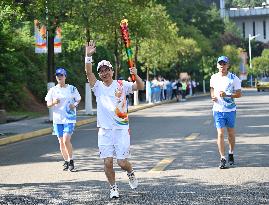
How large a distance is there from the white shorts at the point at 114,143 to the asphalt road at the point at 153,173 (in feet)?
1.94

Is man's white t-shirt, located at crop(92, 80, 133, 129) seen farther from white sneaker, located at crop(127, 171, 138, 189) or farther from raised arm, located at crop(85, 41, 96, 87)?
white sneaker, located at crop(127, 171, 138, 189)

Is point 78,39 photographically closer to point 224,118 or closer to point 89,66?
point 224,118

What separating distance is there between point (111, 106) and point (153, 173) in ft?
7.50

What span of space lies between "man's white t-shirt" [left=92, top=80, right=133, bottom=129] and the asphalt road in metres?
1.00

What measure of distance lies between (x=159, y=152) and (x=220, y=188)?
4467mm

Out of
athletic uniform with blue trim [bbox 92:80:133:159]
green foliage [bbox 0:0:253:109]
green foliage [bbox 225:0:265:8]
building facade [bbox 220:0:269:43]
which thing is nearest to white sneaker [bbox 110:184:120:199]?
athletic uniform with blue trim [bbox 92:80:133:159]

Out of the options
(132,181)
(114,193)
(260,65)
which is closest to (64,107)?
(132,181)

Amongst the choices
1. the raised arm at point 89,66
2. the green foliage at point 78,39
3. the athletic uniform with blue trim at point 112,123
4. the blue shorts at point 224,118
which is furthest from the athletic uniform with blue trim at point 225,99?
the green foliage at point 78,39

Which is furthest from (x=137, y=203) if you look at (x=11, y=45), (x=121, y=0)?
(x=11, y=45)

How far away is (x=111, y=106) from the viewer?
7.97m

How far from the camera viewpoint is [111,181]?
7949mm

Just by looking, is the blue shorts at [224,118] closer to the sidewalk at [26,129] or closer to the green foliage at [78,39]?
the sidewalk at [26,129]

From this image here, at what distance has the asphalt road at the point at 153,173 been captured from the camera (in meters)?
7.88

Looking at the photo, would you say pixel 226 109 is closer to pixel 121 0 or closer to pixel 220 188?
pixel 220 188
